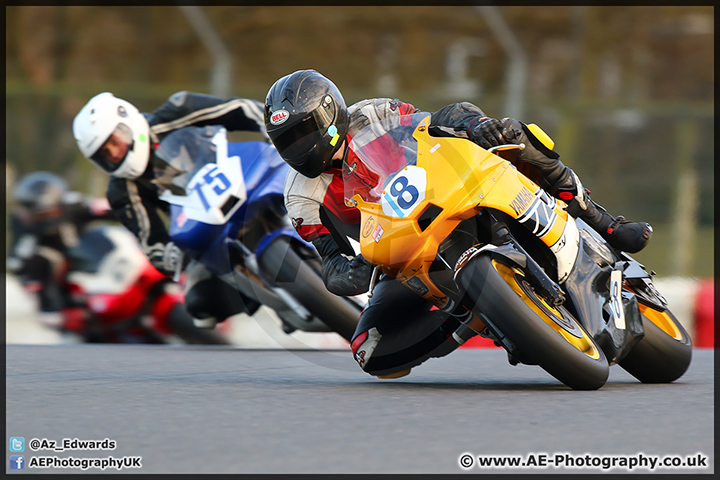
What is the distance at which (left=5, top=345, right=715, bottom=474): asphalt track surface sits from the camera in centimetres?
240

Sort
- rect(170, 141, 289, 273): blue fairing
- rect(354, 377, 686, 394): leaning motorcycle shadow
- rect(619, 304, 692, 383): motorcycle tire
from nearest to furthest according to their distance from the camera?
rect(354, 377, 686, 394): leaning motorcycle shadow → rect(619, 304, 692, 383): motorcycle tire → rect(170, 141, 289, 273): blue fairing

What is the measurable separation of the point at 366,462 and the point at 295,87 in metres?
1.70

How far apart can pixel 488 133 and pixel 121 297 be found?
465cm

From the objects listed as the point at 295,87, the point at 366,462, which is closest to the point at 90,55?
the point at 295,87

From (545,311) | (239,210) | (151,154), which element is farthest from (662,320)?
(151,154)

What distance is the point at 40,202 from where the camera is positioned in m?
8.07

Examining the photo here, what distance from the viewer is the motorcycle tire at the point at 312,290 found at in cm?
507

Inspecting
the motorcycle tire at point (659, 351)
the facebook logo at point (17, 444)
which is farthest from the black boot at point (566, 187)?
the facebook logo at point (17, 444)

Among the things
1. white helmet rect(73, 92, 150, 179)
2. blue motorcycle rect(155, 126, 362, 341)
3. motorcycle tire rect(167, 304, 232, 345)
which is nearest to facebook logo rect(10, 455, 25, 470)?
blue motorcycle rect(155, 126, 362, 341)

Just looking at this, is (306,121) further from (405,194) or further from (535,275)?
(535,275)

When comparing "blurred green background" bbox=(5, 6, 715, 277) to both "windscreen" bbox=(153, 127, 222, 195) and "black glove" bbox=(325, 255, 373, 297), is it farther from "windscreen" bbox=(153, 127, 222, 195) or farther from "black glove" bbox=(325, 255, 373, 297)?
"black glove" bbox=(325, 255, 373, 297)

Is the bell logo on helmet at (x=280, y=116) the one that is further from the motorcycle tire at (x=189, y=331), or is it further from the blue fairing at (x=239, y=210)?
the motorcycle tire at (x=189, y=331)

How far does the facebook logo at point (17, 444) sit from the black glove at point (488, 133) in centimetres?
176

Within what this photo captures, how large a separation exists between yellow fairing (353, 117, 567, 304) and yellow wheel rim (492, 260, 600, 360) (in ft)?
0.73
